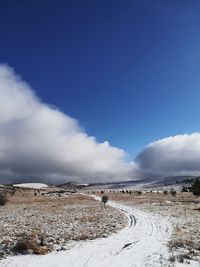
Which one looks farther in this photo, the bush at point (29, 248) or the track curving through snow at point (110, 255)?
the bush at point (29, 248)

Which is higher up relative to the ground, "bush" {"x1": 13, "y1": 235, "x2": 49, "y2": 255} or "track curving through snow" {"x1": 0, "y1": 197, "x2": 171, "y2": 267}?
"bush" {"x1": 13, "y1": 235, "x2": 49, "y2": 255}

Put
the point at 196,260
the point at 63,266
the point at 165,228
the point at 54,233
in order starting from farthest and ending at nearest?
the point at 165,228 → the point at 54,233 → the point at 196,260 → the point at 63,266

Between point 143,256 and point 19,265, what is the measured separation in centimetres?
660

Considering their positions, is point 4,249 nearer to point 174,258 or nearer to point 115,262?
point 115,262

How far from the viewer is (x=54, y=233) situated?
2622cm

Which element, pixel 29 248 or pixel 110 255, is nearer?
pixel 110 255

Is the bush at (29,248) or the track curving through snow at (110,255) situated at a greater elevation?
the bush at (29,248)

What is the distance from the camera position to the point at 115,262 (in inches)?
675

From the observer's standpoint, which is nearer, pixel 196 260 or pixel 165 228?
pixel 196 260

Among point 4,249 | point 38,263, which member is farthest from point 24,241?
point 38,263

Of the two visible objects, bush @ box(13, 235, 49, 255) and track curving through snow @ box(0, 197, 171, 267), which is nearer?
track curving through snow @ box(0, 197, 171, 267)

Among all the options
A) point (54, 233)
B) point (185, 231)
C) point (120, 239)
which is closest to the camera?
point (120, 239)

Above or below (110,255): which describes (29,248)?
above

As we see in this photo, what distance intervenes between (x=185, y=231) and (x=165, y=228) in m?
2.30
